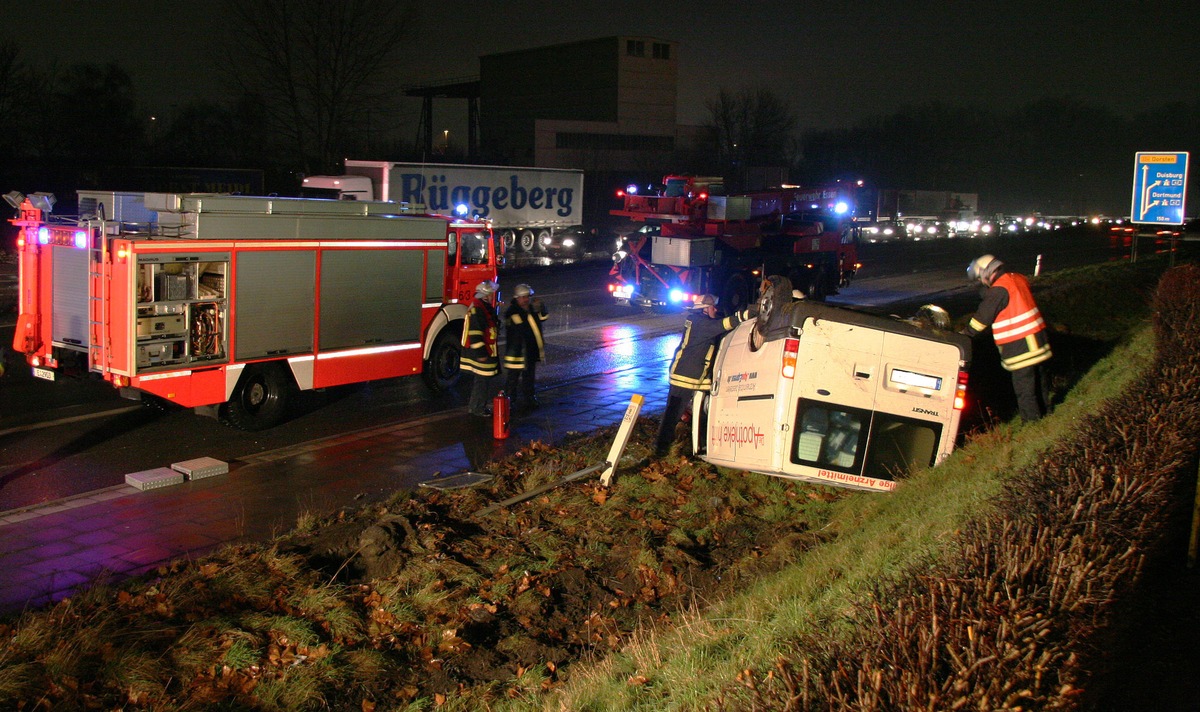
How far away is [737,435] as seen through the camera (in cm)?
Answer: 887

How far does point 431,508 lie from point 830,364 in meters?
3.51

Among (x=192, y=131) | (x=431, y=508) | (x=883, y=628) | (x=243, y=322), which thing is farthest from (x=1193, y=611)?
(x=192, y=131)

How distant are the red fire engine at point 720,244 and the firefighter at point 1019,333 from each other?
11952 millimetres

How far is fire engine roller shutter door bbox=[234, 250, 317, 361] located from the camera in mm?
10977

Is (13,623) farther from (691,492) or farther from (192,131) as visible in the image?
(192,131)

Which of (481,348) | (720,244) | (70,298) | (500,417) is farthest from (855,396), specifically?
(720,244)

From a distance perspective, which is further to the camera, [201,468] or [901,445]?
[201,468]

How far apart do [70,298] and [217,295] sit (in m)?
1.59

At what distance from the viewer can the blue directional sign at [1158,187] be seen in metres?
18.6

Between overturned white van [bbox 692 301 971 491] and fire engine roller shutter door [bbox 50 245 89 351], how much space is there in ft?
23.6

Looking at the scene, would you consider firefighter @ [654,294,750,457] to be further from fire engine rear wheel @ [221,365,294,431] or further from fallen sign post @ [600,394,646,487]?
fire engine rear wheel @ [221,365,294,431]

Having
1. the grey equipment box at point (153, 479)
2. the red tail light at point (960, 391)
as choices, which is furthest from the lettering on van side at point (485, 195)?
the red tail light at point (960, 391)

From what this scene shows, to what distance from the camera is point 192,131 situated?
54.3m

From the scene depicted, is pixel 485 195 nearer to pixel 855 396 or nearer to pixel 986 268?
pixel 986 268
